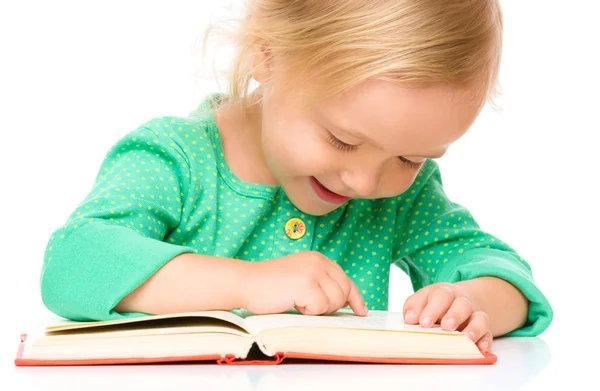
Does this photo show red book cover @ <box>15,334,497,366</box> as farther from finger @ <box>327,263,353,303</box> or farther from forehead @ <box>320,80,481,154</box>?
forehead @ <box>320,80,481,154</box>

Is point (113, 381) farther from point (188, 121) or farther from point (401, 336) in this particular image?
point (188, 121)

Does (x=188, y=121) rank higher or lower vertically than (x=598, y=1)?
lower

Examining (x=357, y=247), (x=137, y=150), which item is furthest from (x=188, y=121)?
(x=357, y=247)

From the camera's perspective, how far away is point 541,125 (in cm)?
237

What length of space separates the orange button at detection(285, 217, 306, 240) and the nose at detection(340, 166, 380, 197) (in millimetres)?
241

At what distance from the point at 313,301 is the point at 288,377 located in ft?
0.62

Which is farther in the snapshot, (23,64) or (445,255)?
(23,64)

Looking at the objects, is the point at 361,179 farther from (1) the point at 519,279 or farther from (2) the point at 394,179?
(1) the point at 519,279

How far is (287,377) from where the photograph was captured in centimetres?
86

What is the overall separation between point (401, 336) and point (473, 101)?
0.36m

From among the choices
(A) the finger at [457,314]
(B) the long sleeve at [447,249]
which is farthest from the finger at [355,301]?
(B) the long sleeve at [447,249]

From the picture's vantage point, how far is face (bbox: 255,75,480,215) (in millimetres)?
1109

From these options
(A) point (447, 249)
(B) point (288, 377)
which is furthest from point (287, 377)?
(A) point (447, 249)

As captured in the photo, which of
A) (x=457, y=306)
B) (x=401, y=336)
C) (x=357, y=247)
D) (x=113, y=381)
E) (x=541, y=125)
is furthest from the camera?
(x=541, y=125)
